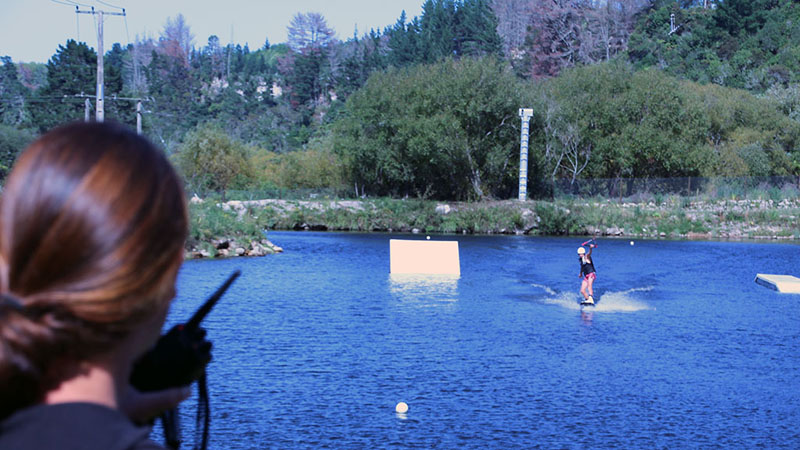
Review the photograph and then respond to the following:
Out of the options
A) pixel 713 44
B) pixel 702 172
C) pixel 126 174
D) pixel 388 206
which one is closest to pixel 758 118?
pixel 702 172

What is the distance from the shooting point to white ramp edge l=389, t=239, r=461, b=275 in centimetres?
2592

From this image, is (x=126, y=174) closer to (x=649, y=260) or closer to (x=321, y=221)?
(x=649, y=260)

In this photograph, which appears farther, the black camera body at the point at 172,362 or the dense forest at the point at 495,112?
the dense forest at the point at 495,112

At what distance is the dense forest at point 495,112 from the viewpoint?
55.4 metres

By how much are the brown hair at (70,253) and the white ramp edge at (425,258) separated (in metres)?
24.6

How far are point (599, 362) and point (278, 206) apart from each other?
37.2 metres

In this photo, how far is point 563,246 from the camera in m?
39.0

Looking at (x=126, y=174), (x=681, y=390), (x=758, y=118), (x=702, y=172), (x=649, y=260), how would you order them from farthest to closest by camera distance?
(x=758, y=118) → (x=702, y=172) → (x=649, y=260) → (x=681, y=390) → (x=126, y=174)

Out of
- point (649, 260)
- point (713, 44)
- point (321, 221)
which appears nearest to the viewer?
point (649, 260)

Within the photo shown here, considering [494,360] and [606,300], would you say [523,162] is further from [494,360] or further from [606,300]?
[494,360]

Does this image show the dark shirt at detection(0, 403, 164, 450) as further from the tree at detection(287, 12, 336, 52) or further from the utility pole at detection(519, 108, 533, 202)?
the tree at detection(287, 12, 336, 52)

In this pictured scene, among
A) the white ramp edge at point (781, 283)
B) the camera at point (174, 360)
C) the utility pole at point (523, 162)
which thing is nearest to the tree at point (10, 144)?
the utility pole at point (523, 162)

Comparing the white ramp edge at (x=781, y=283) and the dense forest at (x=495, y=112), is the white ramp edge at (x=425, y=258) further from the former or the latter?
the dense forest at (x=495, y=112)

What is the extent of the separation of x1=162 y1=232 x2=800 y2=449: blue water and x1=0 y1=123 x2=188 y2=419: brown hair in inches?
58.9
